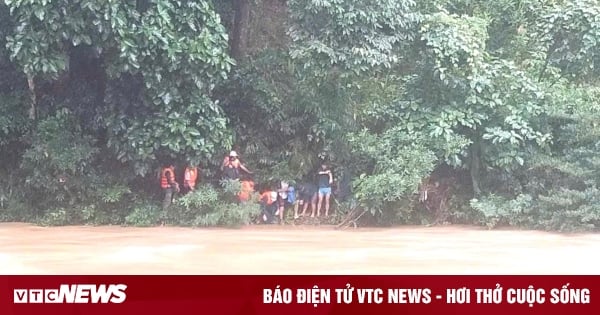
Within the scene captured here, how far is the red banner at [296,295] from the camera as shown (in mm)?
5730

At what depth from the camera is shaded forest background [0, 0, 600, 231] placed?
833 centimetres

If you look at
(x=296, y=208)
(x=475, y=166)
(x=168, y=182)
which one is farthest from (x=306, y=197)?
(x=475, y=166)

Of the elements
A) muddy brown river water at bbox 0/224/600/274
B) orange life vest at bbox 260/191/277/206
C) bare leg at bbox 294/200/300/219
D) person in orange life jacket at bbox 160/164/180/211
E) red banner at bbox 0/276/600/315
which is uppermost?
person in orange life jacket at bbox 160/164/180/211

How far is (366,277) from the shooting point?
19.8 feet

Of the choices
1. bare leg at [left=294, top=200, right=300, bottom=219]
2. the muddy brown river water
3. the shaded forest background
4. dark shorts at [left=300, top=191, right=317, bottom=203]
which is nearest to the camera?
the muddy brown river water

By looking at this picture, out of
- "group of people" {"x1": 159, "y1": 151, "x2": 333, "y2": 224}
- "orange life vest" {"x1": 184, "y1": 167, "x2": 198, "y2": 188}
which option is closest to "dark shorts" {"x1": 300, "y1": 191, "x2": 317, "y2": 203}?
"group of people" {"x1": 159, "y1": 151, "x2": 333, "y2": 224}

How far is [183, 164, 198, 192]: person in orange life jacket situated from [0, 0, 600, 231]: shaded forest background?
0.33ft

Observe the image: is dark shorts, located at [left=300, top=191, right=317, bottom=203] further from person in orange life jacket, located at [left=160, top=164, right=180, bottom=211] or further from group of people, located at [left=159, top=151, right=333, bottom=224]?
person in orange life jacket, located at [left=160, top=164, right=180, bottom=211]

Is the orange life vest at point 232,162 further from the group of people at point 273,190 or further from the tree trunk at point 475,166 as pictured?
the tree trunk at point 475,166

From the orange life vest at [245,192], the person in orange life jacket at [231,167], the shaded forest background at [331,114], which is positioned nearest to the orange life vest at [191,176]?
the shaded forest background at [331,114]

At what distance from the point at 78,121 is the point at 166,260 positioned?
283cm

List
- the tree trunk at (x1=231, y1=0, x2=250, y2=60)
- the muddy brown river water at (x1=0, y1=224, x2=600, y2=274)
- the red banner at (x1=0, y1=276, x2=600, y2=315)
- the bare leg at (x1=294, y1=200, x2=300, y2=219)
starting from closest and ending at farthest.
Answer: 1. the red banner at (x1=0, y1=276, x2=600, y2=315)
2. the muddy brown river water at (x1=0, y1=224, x2=600, y2=274)
3. the bare leg at (x1=294, y1=200, x2=300, y2=219)
4. the tree trunk at (x1=231, y1=0, x2=250, y2=60)

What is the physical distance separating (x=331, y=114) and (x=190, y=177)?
171 centimetres

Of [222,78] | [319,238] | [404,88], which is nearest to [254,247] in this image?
[319,238]
